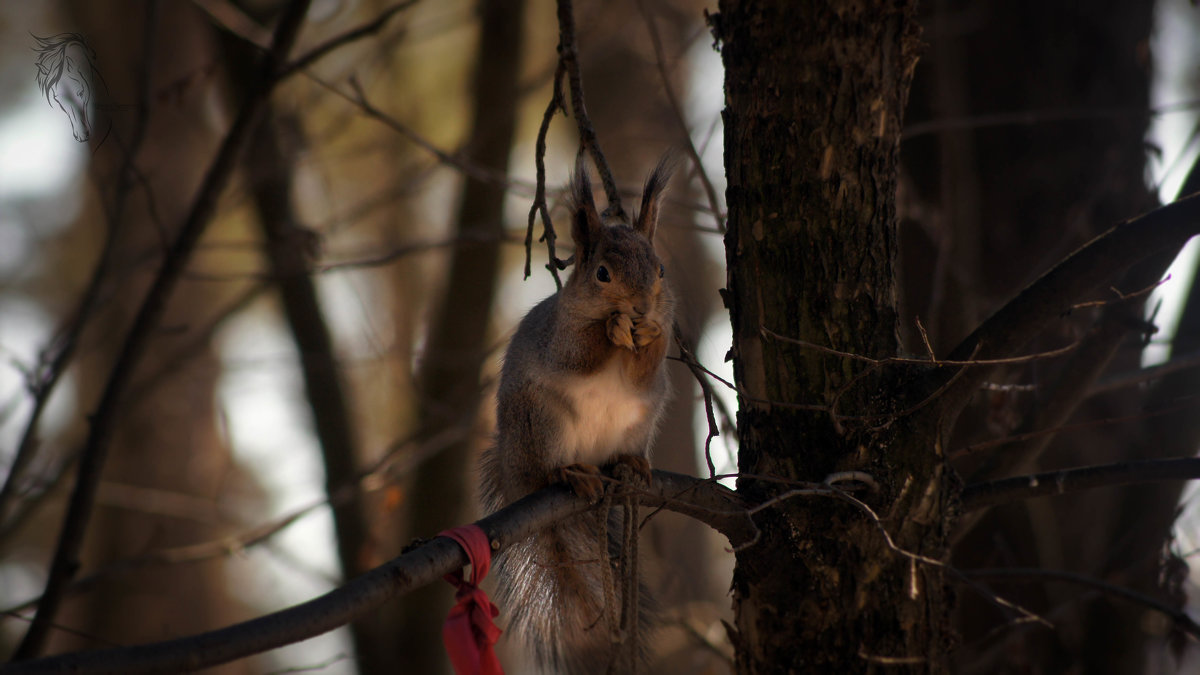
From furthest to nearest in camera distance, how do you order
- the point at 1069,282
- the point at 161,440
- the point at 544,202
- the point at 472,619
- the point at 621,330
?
the point at 161,440
the point at 621,330
the point at 544,202
the point at 1069,282
the point at 472,619

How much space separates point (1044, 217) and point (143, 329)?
109 inches

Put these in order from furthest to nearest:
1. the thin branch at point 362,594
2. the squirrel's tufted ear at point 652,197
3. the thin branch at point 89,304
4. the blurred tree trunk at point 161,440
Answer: the blurred tree trunk at point 161,440 → the thin branch at point 89,304 → the squirrel's tufted ear at point 652,197 → the thin branch at point 362,594

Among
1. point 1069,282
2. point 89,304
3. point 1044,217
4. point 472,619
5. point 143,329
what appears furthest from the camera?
point 1044,217

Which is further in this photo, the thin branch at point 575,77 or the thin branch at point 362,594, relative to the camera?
the thin branch at point 575,77

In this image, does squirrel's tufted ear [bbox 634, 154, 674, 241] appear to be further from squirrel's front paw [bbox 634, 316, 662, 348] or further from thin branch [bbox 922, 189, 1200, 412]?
thin branch [bbox 922, 189, 1200, 412]

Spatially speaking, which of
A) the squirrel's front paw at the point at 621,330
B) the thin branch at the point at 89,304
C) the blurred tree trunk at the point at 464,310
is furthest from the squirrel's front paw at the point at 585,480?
the blurred tree trunk at the point at 464,310

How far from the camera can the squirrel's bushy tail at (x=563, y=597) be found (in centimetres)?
192

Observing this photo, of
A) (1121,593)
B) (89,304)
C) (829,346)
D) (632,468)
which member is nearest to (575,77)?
(829,346)

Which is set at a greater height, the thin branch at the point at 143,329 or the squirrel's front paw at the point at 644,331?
the thin branch at the point at 143,329

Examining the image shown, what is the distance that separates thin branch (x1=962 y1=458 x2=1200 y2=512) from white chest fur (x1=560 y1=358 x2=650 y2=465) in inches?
27.9

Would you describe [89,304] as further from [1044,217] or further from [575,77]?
[1044,217]

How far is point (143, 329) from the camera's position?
249cm

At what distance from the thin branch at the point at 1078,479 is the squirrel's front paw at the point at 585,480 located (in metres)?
0.66

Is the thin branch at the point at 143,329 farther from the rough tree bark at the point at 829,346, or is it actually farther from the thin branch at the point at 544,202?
the rough tree bark at the point at 829,346
